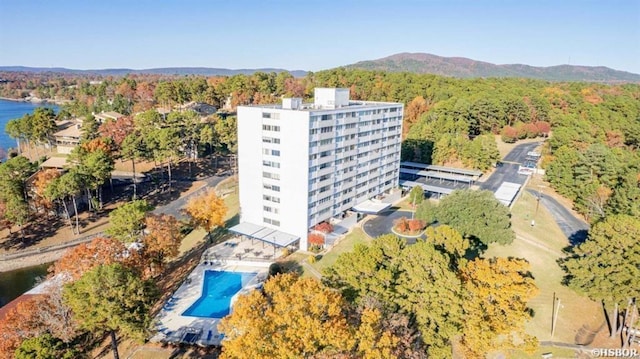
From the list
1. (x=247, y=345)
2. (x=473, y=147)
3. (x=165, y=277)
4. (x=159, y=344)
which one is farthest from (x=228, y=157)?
(x=247, y=345)

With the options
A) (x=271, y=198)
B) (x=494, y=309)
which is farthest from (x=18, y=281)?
(x=494, y=309)

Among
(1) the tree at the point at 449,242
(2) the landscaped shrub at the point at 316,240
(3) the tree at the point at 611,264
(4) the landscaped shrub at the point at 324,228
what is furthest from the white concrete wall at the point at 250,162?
(3) the tree at the point at 611,264

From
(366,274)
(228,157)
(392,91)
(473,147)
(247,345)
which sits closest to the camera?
(247,345)

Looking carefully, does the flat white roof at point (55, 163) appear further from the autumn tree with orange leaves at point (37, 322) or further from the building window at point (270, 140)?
the autumn tree with orange leaves at point (37, 322)

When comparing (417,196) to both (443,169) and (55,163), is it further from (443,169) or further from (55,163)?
(55,163)

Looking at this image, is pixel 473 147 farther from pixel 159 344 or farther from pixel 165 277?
pixel 159 344

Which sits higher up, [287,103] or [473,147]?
[287,103]
